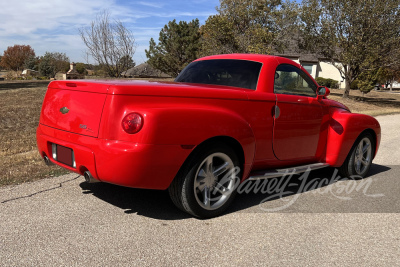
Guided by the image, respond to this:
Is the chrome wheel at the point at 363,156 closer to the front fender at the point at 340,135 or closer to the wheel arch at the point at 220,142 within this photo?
the front fender at the point at 340,135

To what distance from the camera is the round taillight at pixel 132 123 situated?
3.04 m

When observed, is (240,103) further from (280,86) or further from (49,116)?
(49,116)

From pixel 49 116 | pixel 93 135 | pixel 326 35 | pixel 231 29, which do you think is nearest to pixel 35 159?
pixel 49 116

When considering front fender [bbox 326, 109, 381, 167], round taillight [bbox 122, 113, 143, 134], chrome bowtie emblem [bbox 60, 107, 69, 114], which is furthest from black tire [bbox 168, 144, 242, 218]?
front fender [bbox 326, 109, 381, 167]

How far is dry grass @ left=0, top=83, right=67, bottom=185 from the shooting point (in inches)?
193

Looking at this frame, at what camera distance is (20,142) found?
7773 mm

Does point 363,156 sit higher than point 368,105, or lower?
higher

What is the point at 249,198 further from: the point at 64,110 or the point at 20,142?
the point at 20,142

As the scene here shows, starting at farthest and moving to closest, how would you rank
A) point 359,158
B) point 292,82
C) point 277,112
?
point 359,158 → point 292,82 → point 277,112

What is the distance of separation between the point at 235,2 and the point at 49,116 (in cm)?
→ 2106

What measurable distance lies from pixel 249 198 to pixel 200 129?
4.84 ft

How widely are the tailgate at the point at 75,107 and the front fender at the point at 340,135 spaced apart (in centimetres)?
310

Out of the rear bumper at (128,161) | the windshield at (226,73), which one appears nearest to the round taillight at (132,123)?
the rear bumper at (128,161)

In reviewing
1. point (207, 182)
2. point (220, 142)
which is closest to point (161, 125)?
point (220, 142)
